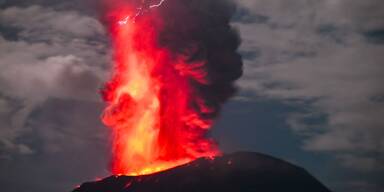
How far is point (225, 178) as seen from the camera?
248 ft

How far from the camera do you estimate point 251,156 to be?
84000 mm

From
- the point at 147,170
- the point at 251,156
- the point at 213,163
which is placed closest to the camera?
the point at 147,170

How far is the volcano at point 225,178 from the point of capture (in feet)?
228

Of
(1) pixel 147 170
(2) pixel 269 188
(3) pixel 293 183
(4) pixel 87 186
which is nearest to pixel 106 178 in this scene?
(4) pixel 87 186

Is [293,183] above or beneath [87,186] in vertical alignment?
beneath

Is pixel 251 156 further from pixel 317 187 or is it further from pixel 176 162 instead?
pixel 176 162

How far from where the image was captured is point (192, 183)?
71.9 m

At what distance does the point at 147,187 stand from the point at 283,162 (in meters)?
27.5

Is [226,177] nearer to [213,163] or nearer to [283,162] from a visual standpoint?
[213,163]

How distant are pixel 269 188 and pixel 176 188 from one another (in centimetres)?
1492

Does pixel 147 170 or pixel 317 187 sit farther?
pixel 317 187

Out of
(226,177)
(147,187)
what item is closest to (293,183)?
(226,177)

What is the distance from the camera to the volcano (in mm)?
69625

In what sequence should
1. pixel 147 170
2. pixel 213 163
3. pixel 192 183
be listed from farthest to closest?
pixel 213 163 → pixel 192 183 → pixel 147 170
